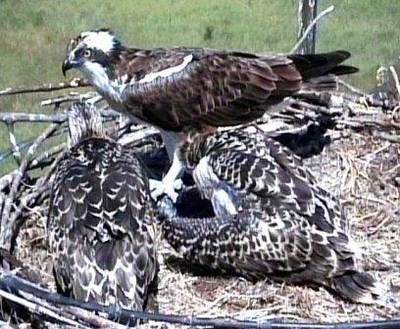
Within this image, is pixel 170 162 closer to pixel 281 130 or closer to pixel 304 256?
pixel 281 130

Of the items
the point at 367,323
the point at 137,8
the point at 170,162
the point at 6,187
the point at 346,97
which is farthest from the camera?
the point at 137,8

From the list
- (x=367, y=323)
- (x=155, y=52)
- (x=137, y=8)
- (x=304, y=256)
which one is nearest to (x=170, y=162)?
(x=155, y=52)

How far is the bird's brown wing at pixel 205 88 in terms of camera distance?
6.77 metres

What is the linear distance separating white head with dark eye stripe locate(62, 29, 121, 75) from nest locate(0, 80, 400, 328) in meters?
0.31

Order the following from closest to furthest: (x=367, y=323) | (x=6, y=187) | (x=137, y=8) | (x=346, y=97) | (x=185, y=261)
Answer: (x=367, y=323) → (x=185, y=261) → (x=6, y=187) → (x=346, y=97) → (x=137, y=8)

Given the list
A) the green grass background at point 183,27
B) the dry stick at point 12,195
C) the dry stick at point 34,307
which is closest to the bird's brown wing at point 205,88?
the dry stick at point 12,195

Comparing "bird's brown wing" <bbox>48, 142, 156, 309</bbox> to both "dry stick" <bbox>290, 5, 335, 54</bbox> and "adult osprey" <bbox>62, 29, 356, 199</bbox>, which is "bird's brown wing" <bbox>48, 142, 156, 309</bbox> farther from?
"dry stick" <bbox>290, 5, 335, 54</bbox>

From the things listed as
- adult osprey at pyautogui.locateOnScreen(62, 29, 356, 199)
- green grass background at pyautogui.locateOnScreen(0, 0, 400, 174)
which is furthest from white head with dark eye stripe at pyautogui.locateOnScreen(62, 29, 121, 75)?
green grass background at pyautogui.locateOnScreen(0, 0, 400, 174)

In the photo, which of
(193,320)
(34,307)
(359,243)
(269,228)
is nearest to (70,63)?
(269,228)

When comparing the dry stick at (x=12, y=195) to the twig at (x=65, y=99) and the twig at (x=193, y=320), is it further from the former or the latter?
the twig at (x=193, y=320)

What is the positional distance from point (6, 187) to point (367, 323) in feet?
8.23

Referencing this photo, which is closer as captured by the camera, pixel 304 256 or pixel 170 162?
pixel 304 256

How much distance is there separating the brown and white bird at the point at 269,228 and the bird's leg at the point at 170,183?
27cm

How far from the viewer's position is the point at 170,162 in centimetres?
712
